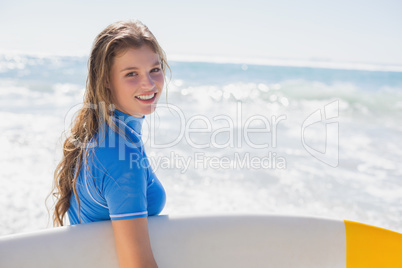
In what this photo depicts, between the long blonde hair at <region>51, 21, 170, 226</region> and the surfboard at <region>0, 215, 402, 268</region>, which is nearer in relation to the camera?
the long blonde hair at <region>51, 21, 170, 226</region>

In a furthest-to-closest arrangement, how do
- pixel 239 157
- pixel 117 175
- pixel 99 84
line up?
pixel 239 157, pixel 99 84, pixel 117 175

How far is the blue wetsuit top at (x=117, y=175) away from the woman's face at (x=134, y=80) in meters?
0.05

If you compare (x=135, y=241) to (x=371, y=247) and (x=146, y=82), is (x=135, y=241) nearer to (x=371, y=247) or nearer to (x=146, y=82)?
(x=146, y=82)

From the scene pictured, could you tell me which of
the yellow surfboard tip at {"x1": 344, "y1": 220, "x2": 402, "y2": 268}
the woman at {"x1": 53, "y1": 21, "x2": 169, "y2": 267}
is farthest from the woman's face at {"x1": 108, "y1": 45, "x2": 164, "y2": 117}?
the yellow surfboard tip at {"x1": 344, "y1": 220, "x2": 402, "y2": 268}

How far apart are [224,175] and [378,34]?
67.0 feet

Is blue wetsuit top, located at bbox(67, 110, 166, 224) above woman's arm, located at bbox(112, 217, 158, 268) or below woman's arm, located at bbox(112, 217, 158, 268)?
above

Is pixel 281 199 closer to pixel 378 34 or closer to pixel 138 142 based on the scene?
pixel 138 142

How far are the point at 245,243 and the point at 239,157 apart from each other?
2624 mm

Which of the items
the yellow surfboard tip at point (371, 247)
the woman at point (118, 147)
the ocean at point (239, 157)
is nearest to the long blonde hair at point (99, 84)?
the woman at point (118, 147)

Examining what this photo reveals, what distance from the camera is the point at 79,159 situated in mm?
1102

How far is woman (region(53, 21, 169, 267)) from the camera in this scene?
3.08 feet

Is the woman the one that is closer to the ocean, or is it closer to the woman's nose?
the woman's nose

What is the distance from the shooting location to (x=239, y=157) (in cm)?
404

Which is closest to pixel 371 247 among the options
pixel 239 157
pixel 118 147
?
pixel 118 147
